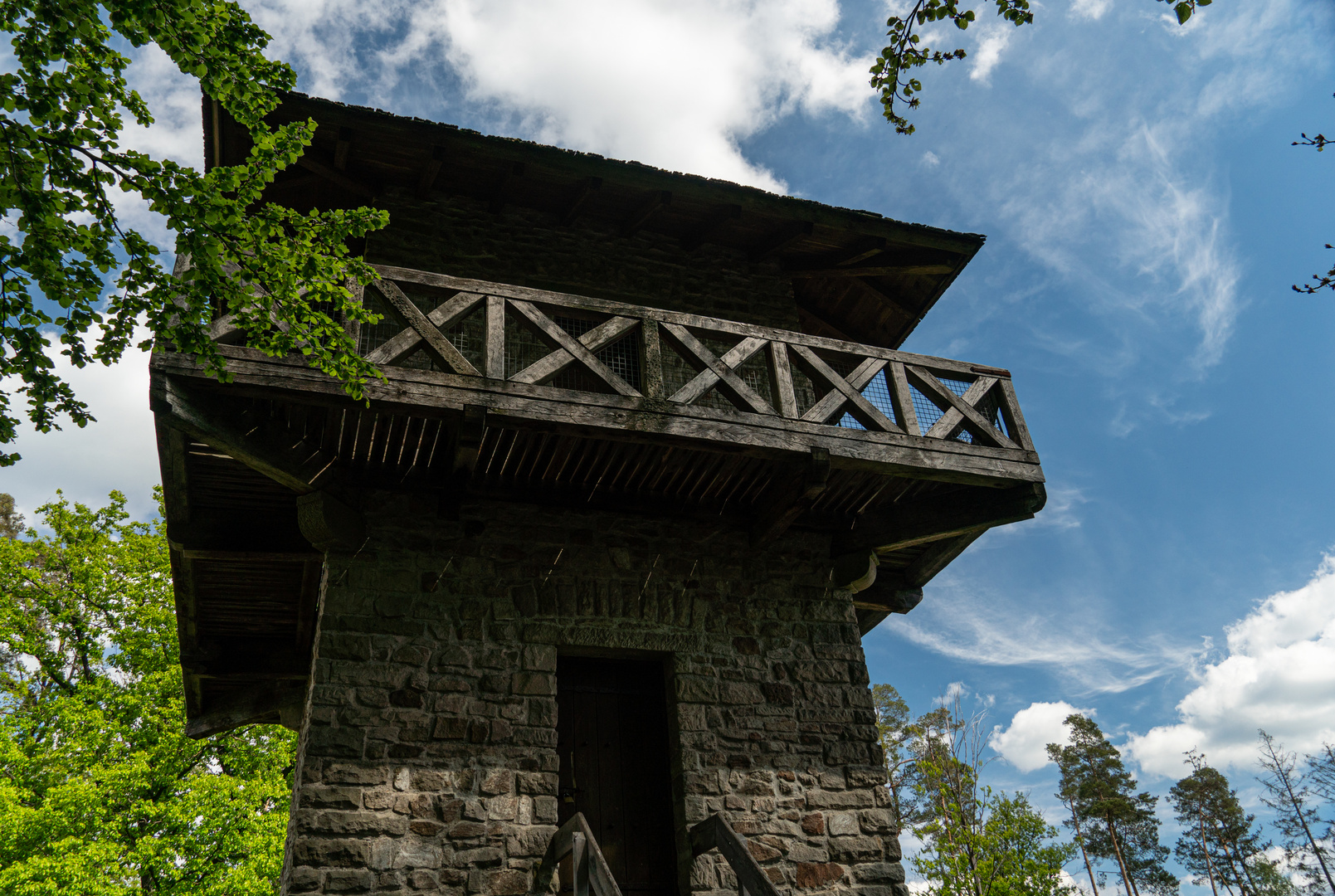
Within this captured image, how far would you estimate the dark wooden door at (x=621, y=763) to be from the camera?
5480 mm

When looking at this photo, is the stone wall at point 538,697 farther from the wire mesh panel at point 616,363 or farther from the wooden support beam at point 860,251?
the wooden support beam at point 860,251

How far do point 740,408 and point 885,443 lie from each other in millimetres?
1081

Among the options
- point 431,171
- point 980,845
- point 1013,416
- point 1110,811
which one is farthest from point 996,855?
point 1110,811

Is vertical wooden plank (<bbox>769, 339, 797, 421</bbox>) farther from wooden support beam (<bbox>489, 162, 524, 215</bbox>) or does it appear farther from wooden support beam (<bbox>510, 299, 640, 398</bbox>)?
wooden support beam (<bbox>489, 162, 524, 215</bbox>)

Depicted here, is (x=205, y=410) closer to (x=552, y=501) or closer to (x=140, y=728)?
(x=552, y=501)

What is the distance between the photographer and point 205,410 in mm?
4637

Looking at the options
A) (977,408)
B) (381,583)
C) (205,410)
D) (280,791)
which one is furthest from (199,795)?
(977,408)

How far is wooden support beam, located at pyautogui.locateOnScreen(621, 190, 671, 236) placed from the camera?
7516 mm

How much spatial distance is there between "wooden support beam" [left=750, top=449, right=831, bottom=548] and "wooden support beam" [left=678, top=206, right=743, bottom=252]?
2979mm

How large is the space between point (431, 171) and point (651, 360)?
9.84 ft

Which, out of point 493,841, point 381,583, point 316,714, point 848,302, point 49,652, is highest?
Answer: point 848,302

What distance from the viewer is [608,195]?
773 cm

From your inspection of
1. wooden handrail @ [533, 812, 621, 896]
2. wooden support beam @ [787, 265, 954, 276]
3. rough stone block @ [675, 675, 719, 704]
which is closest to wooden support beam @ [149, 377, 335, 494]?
wooden handrail @ [533, 812, 621, 896]

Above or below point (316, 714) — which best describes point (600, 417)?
above
